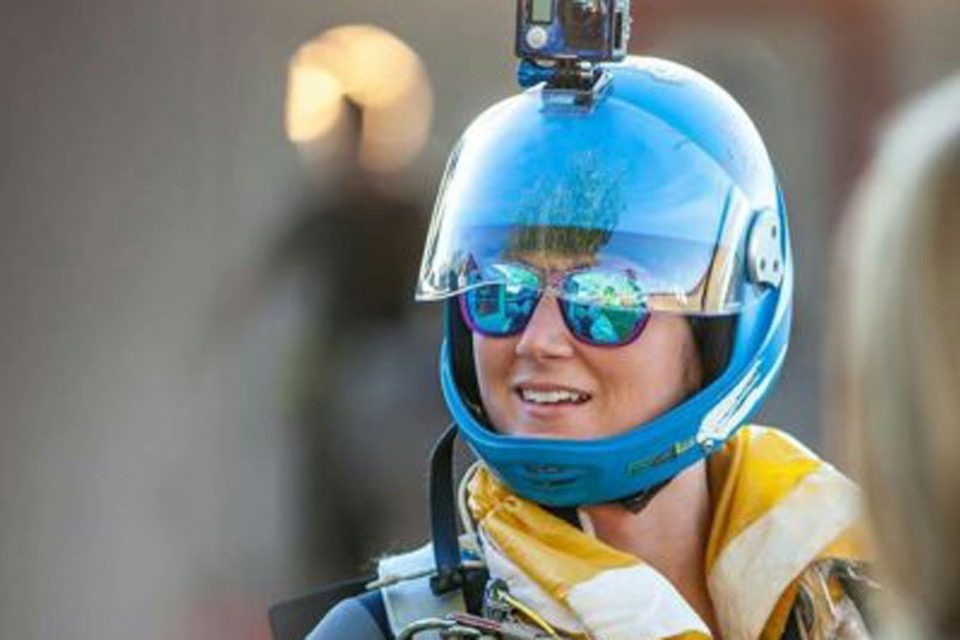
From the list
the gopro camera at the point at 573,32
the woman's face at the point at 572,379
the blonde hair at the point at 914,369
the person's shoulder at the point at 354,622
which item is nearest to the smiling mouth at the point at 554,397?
the woman's face at the point at 572,379

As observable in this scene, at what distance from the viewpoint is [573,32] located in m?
3.30

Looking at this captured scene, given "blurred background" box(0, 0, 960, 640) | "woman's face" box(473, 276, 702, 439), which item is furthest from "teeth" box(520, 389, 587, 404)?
"blurred background" box(0, 0, 960, 640)

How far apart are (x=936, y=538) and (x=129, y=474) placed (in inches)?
214

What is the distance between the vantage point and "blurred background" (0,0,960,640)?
22.6ft

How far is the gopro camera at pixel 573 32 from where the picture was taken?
3291 millimetres

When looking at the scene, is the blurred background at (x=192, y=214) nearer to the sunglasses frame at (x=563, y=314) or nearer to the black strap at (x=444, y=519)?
the black strap at (x=444, y=519)

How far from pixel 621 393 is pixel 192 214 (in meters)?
4.25

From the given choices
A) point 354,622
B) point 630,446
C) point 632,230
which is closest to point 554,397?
point 630,446

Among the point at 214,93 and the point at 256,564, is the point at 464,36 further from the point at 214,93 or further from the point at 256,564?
the point at 256,564

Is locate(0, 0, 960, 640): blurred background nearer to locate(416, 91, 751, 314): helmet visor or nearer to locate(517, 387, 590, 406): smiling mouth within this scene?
locate(416, 91, 751, 314): helmet visor

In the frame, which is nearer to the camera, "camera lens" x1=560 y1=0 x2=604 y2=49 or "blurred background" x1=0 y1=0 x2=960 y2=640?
"camera lens" x1=560 y1=0 x2=604 y2=49

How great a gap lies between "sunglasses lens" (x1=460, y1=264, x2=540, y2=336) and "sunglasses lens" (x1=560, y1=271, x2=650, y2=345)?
4 cm

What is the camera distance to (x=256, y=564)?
6742 mm

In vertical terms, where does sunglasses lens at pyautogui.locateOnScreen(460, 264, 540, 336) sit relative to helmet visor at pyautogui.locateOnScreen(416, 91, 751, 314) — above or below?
below
